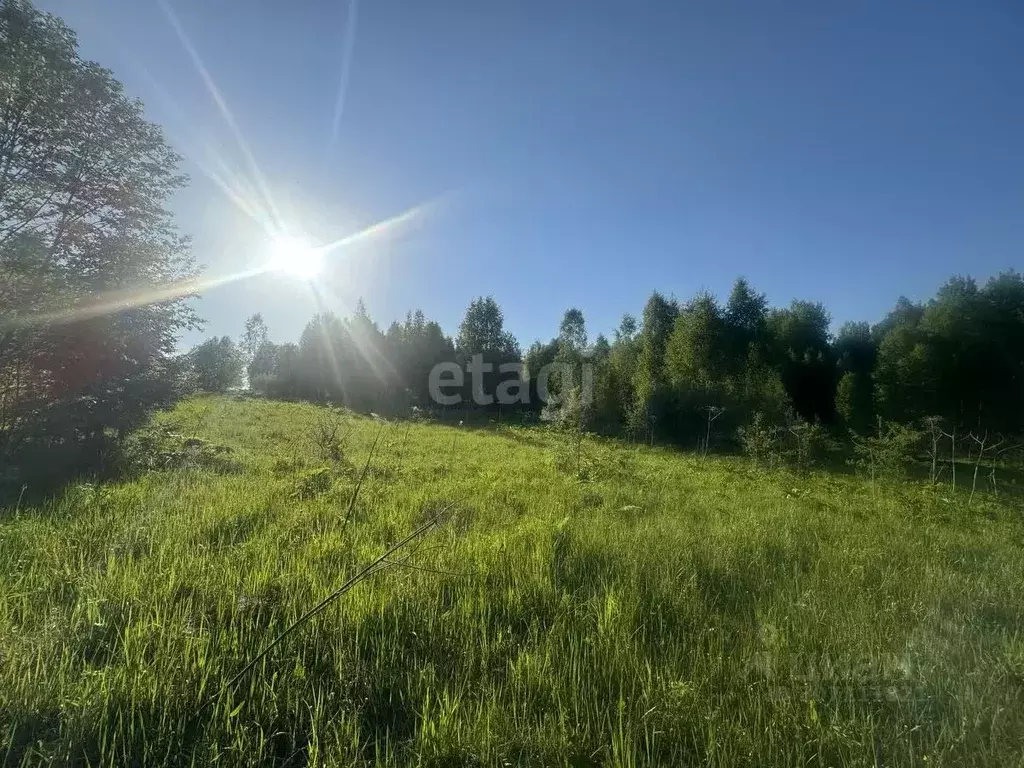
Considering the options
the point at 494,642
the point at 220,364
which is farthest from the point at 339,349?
the point at 494,642

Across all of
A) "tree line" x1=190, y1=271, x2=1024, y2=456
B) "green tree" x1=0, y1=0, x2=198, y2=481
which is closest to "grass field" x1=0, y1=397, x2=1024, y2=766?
"green tree" x1=0, y1=0, x2=198, y2=481

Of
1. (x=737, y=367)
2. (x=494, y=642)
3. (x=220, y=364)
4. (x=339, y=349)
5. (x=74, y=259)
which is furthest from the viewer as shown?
(x=339, y=349)

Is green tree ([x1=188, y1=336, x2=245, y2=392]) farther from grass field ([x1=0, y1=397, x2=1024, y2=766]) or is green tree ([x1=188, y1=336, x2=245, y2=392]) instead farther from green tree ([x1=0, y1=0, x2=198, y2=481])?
grass field ([x1=0, y1=397, x2=1024, y2=766])

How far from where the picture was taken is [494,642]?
7.95 feet

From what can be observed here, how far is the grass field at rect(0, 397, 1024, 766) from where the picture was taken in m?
1.75

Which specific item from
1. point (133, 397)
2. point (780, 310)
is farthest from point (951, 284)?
point (133, 397)

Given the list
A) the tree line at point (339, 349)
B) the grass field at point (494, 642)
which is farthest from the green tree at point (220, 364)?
the grass field at point (494, 642)

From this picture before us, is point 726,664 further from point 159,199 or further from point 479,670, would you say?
point 159,199

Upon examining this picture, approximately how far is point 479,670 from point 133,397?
9.13 meters

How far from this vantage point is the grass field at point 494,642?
5.73ft

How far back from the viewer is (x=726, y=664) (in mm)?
2316

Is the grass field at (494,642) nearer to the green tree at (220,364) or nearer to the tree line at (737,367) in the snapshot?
the green tree at (220,364)

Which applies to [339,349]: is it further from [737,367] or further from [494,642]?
[494,642]

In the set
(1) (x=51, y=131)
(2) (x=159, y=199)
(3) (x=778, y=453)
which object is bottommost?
(3) (x=778, y=453)
